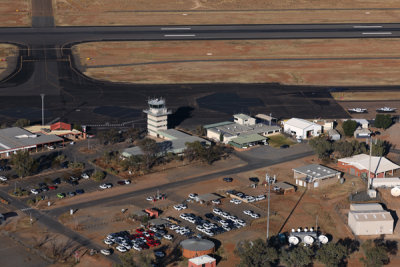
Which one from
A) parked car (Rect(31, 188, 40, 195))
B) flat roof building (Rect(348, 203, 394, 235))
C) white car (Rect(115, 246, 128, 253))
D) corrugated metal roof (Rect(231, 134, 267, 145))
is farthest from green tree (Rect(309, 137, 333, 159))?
parked car (Rect(31, 188, 40, 195))

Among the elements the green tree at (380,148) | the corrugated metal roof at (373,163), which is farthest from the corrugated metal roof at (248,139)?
the green tree at (380,148)

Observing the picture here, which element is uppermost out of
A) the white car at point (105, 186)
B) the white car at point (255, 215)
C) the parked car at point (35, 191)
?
the white car at point (255, 215)

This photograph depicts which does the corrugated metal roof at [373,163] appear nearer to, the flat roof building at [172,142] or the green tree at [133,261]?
the flat roof building at [172,142]

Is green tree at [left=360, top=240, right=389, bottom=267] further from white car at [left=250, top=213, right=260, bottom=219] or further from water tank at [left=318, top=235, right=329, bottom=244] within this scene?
white car at [left=250, top=213, right=260, bottom=219]

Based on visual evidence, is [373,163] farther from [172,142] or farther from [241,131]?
[172,142]

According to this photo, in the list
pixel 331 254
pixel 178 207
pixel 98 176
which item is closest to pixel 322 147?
pixel 178 207

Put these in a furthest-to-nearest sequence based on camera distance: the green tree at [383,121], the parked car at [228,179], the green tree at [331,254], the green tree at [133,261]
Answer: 1. the green tree at [383,121]
2. the parked car at [228,179]
3. the green tree at [331,254]
4. the green tree at [133,261]

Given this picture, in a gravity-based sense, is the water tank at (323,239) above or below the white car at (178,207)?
above
